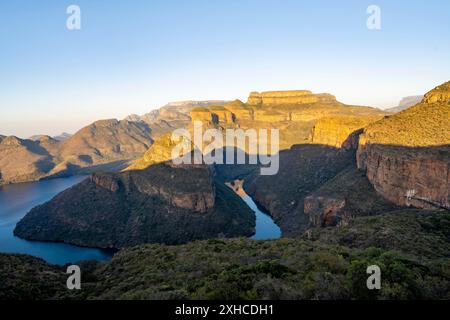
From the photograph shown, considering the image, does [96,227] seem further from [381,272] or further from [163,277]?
[381,272]

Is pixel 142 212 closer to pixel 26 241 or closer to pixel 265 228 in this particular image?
pixel 265 228

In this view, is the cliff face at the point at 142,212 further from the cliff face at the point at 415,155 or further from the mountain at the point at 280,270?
the mountain at the point at 280,270

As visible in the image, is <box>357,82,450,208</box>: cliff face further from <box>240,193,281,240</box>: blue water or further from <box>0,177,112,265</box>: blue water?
<box>0,177,112,265</box>: blue water

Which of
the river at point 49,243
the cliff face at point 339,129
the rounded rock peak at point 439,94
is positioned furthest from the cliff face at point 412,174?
the cliff face at point 339,129

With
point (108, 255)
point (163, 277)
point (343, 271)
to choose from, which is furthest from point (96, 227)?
point (343, 271)

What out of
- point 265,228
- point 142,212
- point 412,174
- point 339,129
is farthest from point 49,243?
point 339,129

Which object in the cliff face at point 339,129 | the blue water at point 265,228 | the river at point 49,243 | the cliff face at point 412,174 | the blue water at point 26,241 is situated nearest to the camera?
the cliff face at point 412,174
